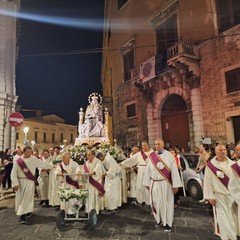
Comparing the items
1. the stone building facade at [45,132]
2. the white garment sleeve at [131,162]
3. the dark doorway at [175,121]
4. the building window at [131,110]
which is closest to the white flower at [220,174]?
the white garment sleeve at [131,162]

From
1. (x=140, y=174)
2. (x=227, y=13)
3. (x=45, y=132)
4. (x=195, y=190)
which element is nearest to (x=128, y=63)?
(x=227, y=13)

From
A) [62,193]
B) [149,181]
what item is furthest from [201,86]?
[62,193]

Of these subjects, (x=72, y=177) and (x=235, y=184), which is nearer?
(x=235, y=184)

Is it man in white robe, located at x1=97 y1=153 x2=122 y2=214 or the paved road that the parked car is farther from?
man in white robe, located at x1=97 y1=153 x2=122 y2=214

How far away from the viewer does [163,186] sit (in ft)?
17.3

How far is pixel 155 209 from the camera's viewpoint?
5.30 meters

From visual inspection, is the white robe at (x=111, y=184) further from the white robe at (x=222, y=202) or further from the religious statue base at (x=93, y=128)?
the religious statue base at (x=93, y=128)

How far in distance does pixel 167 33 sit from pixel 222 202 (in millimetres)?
14291

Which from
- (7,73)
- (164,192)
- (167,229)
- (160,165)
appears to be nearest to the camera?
(167,229)

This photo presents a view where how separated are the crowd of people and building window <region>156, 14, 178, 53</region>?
407 inches

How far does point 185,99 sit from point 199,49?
3.03m

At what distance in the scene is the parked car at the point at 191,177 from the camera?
27.6 ft

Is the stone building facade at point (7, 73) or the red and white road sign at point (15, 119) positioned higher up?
the stone building facade at point (7, 73)

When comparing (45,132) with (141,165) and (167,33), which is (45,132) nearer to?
(167,33)
